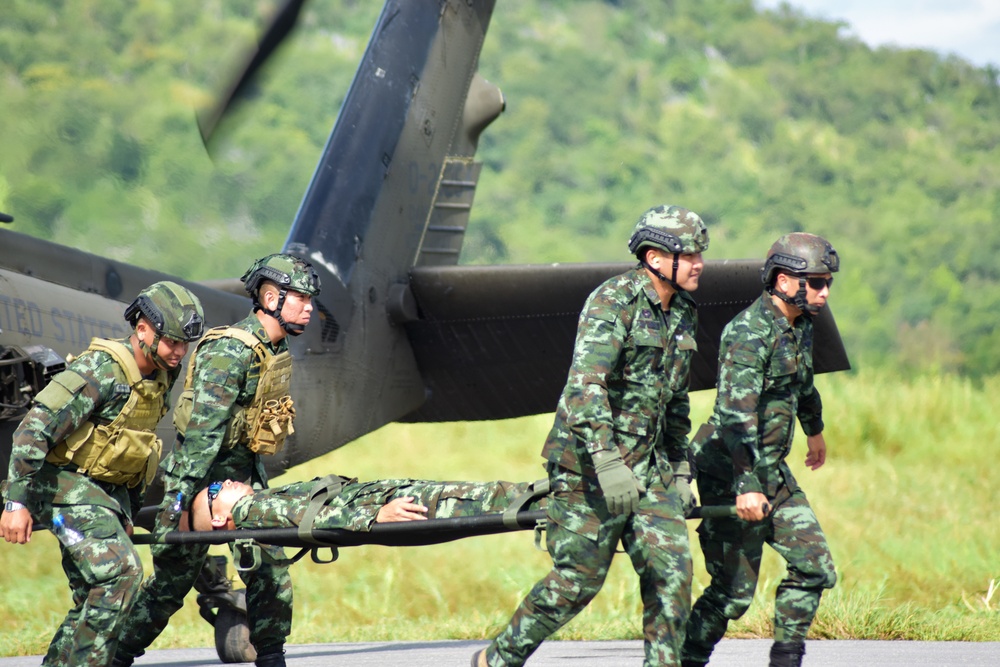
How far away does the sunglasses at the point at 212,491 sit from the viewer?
5480 millimetres

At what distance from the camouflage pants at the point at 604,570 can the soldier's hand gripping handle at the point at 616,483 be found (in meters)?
0.17

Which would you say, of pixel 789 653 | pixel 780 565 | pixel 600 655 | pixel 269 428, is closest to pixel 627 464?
pixel 789 653

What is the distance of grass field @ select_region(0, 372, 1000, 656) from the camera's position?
825 cm

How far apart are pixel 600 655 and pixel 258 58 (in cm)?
397

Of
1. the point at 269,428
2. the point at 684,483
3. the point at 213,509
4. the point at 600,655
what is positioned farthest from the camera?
the point at 600,655

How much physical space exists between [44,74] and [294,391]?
18728mm

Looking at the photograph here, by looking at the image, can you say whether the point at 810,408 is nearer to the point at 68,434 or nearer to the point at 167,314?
the point at 167,314

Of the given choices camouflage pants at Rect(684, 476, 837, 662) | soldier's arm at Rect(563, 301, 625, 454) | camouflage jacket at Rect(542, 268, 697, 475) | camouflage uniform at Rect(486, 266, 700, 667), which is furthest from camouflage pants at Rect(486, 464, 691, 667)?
camouflage pants at Rect(684, 476, 837, 662)

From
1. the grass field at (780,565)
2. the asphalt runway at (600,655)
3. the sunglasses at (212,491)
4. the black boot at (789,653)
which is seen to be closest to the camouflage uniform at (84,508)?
the sunglasses at (212,491)

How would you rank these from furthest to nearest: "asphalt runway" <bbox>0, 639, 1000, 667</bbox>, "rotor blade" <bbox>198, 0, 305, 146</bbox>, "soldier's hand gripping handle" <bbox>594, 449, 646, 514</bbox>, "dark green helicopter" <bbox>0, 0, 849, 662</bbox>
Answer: "rotor blade" <bbox>198, 0, 305, 146</bbox>
"dark green helicopter" <bbox>0, 0, 849, 662</bbox>
"asphalt runway" <bbox>0, 639, 1000, 667</bbox>
"soldier's hand gripping handle" <bbox>594, 449, 646, 514</bbox>

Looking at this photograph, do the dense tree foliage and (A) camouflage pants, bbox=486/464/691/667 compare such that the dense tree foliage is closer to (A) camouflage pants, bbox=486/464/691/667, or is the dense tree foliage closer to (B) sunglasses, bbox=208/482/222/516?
(B) sunglasses, bbox=208/482/222/516

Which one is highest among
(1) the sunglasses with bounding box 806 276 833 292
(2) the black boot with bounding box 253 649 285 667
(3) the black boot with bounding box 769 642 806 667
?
(1) the sunglasses with bounding box 806 276 833 292

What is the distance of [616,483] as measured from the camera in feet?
15.0

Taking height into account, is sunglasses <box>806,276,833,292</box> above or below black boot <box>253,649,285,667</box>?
above
